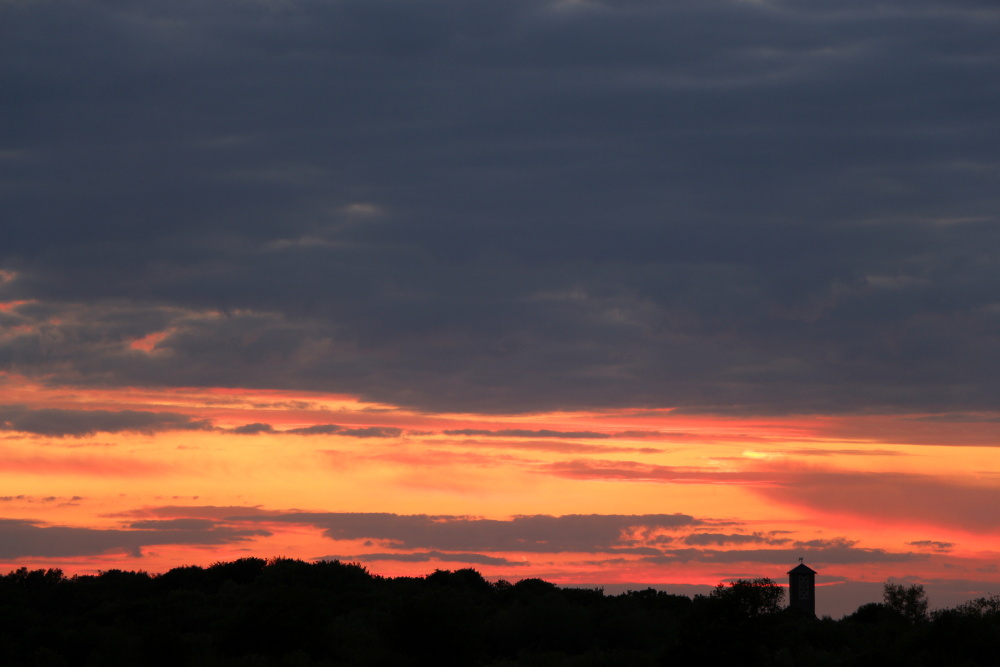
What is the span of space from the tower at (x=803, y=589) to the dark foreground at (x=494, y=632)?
439cm

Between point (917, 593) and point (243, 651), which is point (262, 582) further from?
point (917, 593)

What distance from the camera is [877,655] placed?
51156 mm

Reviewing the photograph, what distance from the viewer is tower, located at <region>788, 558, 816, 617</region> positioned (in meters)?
86.7

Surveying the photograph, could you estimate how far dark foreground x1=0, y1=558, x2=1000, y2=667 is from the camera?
1897 inches

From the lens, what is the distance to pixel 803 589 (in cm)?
8750

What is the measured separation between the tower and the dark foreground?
4389 millimetres

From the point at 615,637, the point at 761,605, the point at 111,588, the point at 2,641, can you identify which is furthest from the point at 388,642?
the point at 111,588

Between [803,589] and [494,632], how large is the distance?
30.0 metres

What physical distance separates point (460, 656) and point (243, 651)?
471 inches

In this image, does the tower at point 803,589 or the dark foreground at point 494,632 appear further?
the tower at point 803,589

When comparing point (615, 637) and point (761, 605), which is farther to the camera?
point (615, 637)

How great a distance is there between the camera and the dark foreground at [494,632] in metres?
48.2

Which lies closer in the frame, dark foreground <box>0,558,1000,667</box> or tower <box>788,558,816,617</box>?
dark foreground <box>0,558,1000,667</box>

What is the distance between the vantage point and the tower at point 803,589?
86688 millimetres
